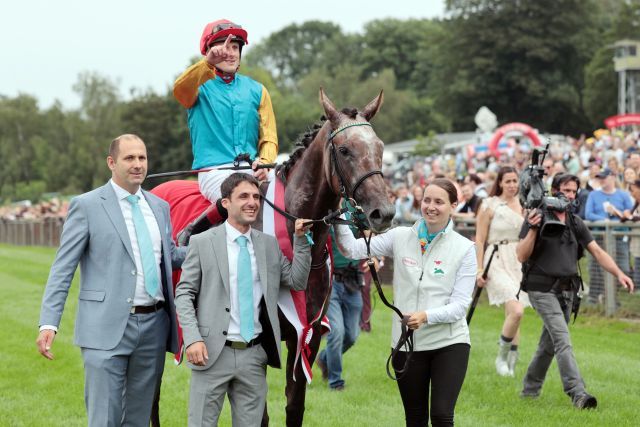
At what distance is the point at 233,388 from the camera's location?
4.96m

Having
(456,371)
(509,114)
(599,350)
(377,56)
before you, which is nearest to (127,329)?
(456,371)

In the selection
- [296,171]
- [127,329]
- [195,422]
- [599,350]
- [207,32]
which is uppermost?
[207,32]

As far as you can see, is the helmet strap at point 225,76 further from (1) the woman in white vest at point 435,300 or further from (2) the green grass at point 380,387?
(2) the green grass at point 380,387

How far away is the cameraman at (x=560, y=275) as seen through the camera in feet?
25.0

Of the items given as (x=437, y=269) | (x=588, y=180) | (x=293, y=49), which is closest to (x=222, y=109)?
(x=437, y=269)

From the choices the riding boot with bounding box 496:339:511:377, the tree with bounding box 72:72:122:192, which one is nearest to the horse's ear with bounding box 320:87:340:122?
the riding boot with bounding box 496:339:511:377

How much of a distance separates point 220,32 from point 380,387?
421 centimetres

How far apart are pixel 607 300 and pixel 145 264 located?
28.2 ft

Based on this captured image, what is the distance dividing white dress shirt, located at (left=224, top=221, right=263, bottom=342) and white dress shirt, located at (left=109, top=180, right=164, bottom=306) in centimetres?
42

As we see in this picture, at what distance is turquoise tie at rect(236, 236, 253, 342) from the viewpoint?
486cm

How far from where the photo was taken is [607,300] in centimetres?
1205

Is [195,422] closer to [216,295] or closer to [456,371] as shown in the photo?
[216,295]

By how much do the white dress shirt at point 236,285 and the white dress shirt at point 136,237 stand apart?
42cm

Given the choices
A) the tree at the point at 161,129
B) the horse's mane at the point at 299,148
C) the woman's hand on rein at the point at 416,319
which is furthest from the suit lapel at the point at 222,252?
the tree at the point at 161,129
